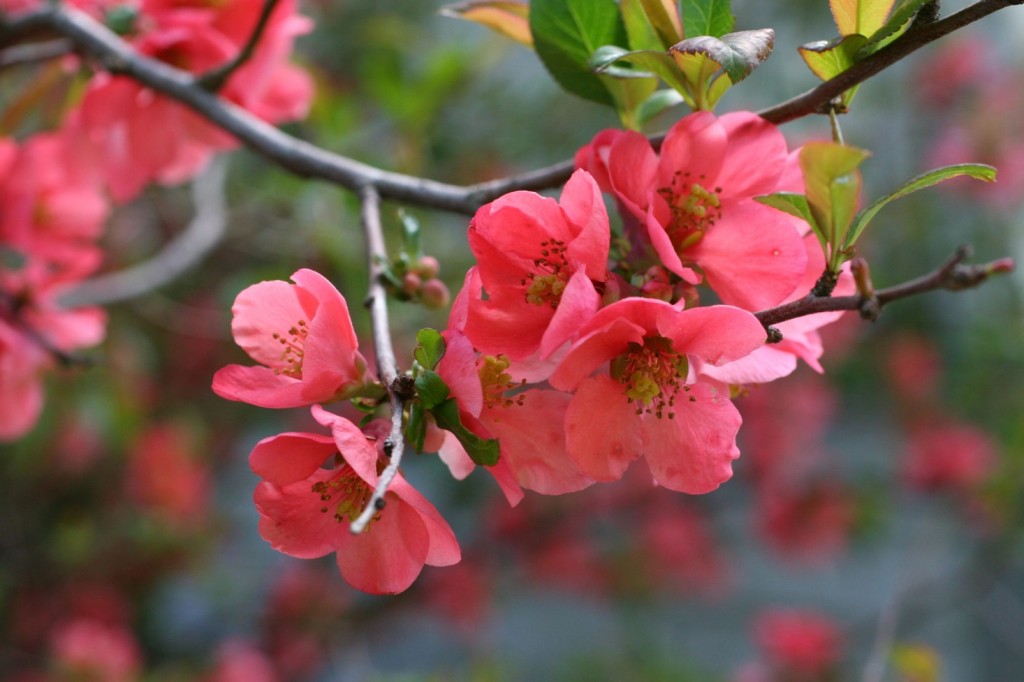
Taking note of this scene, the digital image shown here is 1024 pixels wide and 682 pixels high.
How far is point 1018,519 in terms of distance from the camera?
1.90 m

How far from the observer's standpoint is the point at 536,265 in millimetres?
385

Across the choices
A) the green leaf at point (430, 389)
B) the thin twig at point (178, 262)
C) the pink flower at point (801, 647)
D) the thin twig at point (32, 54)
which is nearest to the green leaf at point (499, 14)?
the green leaf at point (430, 389)

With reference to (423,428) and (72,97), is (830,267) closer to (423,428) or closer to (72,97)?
(423,428)

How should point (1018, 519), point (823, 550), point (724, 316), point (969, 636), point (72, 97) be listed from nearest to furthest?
1. point (724, 316)
2. point (72, 97)
3. point (1018, 519)
4. point (823, 550)
5. point (969, 636)

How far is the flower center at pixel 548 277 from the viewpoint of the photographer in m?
0.38

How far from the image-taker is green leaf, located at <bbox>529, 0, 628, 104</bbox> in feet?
1.49

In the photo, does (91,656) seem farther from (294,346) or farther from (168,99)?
(294,346)

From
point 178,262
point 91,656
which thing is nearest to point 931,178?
point 178,262

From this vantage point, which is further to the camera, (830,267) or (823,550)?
(823,550)

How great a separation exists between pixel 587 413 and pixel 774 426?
1.73 m

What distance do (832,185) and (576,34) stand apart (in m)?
0.18

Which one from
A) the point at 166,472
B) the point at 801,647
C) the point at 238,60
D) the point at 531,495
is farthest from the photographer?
the point at 531,495

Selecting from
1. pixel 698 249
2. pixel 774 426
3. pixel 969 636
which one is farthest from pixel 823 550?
pixel 698 249

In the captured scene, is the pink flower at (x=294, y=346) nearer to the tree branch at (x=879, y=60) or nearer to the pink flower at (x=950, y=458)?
the tree branch at (x=879, y=60)
